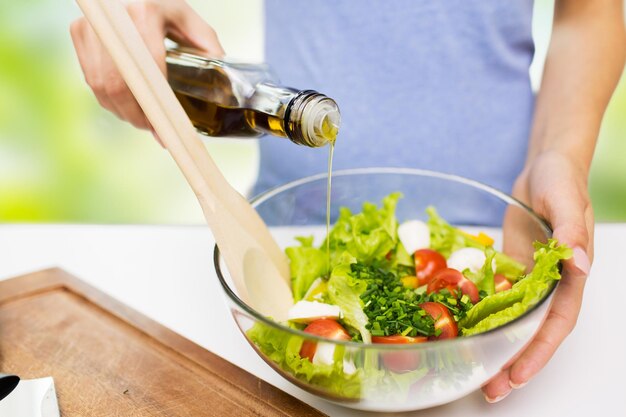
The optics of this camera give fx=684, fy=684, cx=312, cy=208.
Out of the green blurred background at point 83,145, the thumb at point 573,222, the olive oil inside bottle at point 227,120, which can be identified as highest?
the olive oil inside bottle at point 227,120

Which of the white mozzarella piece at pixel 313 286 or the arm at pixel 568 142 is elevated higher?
the arm at pixel 568 142

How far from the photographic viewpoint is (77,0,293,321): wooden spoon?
3.08 feet

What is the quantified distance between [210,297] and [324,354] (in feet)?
1.68

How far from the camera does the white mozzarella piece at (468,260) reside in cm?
108

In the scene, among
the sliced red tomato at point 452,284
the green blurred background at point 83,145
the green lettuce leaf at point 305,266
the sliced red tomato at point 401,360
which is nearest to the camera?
the sliced red tomato at point 401,360

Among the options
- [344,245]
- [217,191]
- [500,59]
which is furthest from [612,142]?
[217,191]

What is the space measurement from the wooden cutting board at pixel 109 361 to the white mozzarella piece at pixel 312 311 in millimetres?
103

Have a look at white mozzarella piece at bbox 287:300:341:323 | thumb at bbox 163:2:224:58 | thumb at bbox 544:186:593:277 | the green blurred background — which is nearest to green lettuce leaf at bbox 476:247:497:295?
thumb at bbox 544:186:593:277

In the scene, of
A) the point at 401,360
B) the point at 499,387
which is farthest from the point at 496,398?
the point at 401,360

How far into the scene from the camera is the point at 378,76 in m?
1.52

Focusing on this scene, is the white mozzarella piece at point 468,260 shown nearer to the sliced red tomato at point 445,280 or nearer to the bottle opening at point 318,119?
the sliced red tomato at point 445,280

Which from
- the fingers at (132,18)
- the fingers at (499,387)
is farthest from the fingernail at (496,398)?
the fingers at (132,18)

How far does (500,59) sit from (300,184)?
1.98ft

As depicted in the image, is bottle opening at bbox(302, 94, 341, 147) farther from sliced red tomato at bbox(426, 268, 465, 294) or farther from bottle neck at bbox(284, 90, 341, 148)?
sliced red tomato at bbox(426, 268, 465, 294)
